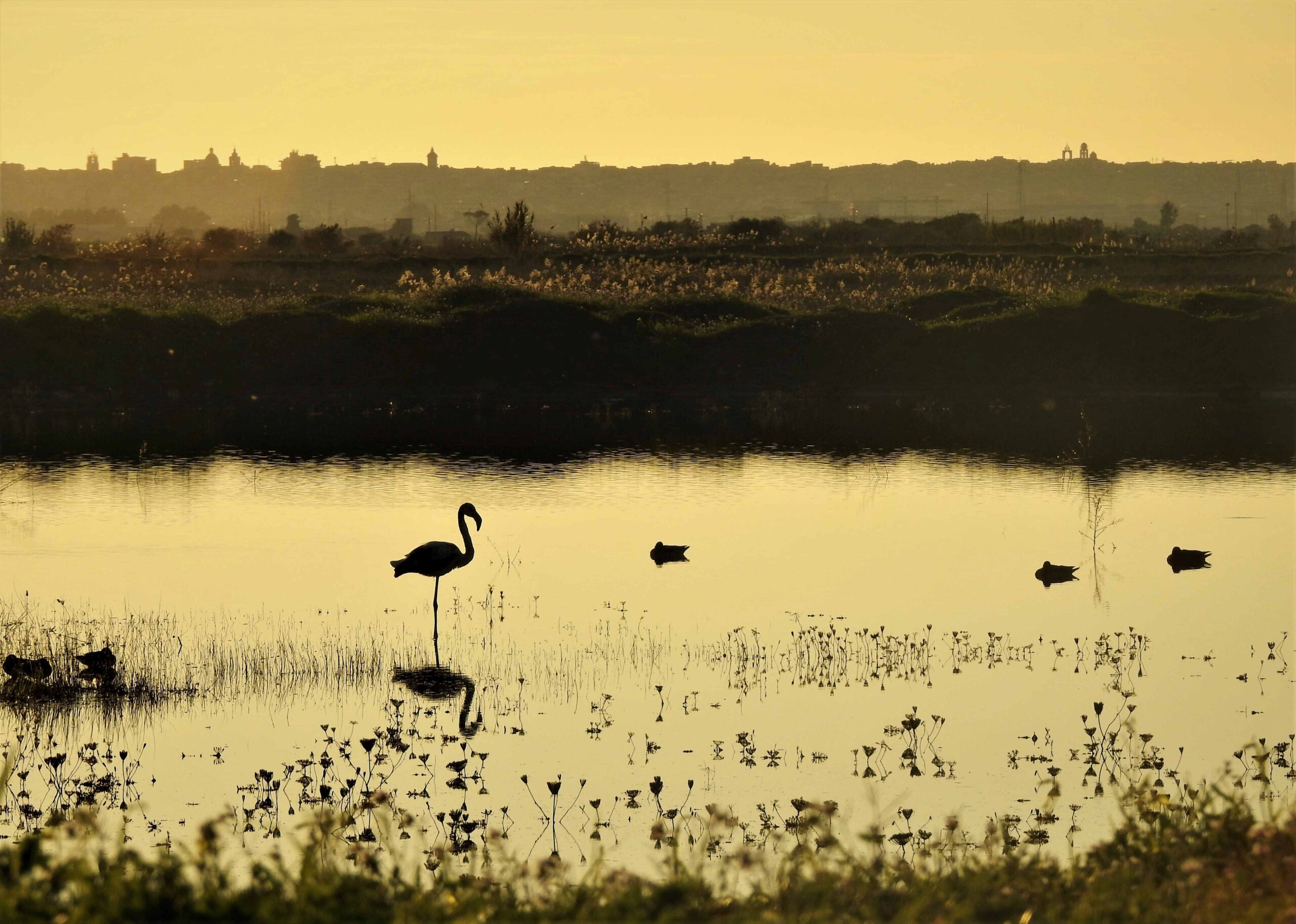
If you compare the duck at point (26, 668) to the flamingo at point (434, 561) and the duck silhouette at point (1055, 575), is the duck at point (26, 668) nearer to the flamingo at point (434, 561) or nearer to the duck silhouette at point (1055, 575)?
the flamingo at point (434, 561)

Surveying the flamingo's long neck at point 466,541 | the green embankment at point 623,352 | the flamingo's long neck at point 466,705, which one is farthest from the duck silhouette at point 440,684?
the green embankment at point 623,352

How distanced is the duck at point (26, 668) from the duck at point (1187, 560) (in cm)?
1523

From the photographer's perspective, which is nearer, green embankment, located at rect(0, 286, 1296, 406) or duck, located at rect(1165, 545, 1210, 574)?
duck, located at rect(1165, 545, 1210, 574)

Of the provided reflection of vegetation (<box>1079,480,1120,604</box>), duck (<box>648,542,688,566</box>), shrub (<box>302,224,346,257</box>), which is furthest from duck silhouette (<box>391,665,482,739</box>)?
shrub (<box>302,224,346,257</box>)

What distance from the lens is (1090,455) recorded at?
38062 mm

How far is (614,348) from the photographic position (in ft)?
178

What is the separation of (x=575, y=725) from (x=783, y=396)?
122 ft

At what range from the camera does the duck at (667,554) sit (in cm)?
2527

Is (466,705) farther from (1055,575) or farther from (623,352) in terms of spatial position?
(623,352)

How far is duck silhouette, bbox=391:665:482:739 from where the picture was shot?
16.5 metres

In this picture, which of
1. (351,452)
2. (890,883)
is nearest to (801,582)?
(890,883)

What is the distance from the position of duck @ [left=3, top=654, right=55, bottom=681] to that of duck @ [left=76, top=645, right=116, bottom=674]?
33cm

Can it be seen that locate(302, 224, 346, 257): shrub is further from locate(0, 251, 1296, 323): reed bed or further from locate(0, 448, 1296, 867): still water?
locate(0, 448, 1296, 867): still water

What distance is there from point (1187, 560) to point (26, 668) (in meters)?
15.7
